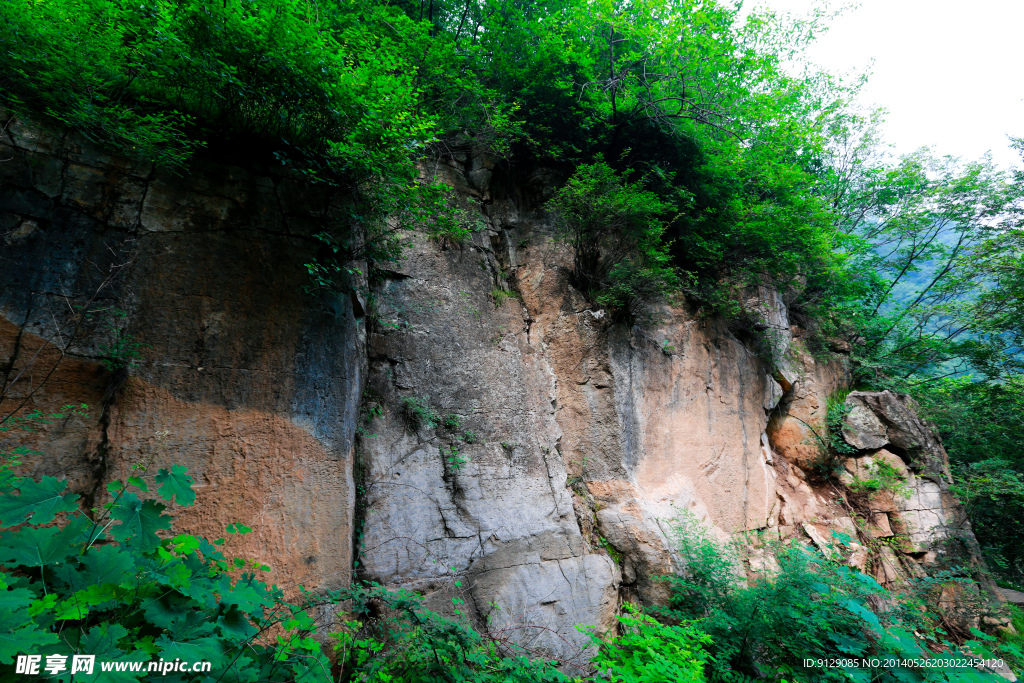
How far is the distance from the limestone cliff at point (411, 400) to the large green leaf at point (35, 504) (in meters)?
1.42

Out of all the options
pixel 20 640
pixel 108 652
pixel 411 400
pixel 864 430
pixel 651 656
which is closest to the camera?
pixel 20 640

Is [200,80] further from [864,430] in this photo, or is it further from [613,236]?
[864,430]

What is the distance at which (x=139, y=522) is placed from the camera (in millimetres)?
2217

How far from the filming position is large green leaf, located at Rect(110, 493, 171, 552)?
2.18 metres

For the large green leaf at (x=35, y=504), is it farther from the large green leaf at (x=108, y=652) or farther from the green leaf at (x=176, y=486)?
the large green leaf at (x=108, y=652)

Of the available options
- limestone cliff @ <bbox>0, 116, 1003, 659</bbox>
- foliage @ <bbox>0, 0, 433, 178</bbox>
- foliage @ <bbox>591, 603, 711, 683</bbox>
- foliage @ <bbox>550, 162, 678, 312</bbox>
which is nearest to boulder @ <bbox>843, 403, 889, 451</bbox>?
limestone cliff @ <bbox>0, 116, 1003, 659</bbox>

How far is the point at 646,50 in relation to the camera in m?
7.25

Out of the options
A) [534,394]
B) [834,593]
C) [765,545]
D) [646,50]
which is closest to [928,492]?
[765,545]

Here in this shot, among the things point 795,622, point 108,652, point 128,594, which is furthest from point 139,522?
point 795,622

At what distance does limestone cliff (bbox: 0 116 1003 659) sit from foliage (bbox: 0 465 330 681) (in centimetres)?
145

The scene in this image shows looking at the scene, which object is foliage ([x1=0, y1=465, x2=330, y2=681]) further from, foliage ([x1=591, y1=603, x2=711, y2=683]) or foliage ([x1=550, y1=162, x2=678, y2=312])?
foliage ([x1=550, y1=162, x2=678, y2=312])

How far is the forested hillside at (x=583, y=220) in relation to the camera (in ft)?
8.04

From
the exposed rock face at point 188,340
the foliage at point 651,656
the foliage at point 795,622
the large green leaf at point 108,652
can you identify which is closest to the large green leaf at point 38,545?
the large green leaf at point 108,652

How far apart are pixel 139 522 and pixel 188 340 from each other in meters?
2.01
